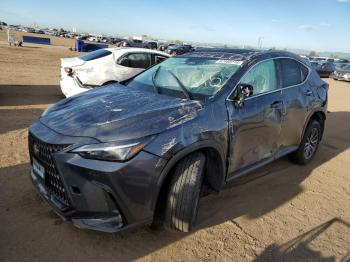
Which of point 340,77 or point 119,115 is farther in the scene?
point 340,77

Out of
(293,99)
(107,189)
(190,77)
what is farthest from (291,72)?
(107,189)

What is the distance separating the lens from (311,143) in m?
5.70

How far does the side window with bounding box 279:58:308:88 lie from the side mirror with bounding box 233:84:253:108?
1.09 m

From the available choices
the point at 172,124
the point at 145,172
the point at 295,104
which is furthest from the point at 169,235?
the point at 295,104

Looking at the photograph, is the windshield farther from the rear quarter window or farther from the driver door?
the rear quarter window

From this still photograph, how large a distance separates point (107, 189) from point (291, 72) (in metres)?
3.38

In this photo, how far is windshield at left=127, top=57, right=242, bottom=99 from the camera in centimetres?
380

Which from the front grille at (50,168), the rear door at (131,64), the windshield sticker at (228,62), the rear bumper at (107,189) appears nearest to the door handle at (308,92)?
the windshield sticker at (228,62)

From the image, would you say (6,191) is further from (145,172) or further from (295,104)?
(295,104)

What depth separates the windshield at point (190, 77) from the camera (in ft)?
12.5

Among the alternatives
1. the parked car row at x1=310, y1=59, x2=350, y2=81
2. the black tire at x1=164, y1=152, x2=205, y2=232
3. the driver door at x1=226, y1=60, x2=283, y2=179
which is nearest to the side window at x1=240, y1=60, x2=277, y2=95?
the driver door at x1=226, y1=60, x2=283, y2=179

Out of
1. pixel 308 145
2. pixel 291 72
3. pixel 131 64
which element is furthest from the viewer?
pixel 131 64

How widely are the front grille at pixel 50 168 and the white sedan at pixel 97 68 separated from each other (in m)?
5.30

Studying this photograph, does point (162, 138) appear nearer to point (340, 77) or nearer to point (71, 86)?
point (71, 86)
